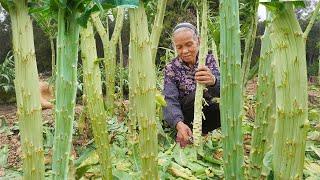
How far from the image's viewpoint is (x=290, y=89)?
3.07 feet

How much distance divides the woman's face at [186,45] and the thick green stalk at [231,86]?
1.52 m

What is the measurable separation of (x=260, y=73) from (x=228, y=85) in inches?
8.3

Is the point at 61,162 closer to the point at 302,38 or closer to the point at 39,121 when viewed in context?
the point at 39,121

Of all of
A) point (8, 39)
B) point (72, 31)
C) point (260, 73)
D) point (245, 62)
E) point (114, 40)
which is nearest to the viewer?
point (72, 31)

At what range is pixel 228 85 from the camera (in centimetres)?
117

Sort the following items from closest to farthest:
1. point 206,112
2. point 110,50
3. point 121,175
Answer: point 121,175 < point 110,50 < point 206,112

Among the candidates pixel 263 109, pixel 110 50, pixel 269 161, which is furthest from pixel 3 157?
pixel 269 161

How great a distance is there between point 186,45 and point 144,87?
1.64 metres

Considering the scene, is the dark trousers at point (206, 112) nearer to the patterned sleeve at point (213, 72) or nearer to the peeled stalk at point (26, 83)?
the patterned sleeve at point (213, 72)

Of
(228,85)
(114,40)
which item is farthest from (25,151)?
(114,40)

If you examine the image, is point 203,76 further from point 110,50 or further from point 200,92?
point 110,50

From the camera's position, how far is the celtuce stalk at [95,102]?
67.9 inches

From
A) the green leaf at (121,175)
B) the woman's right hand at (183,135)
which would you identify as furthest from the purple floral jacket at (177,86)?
the green leaf at (121,175)

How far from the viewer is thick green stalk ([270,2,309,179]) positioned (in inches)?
36.5
